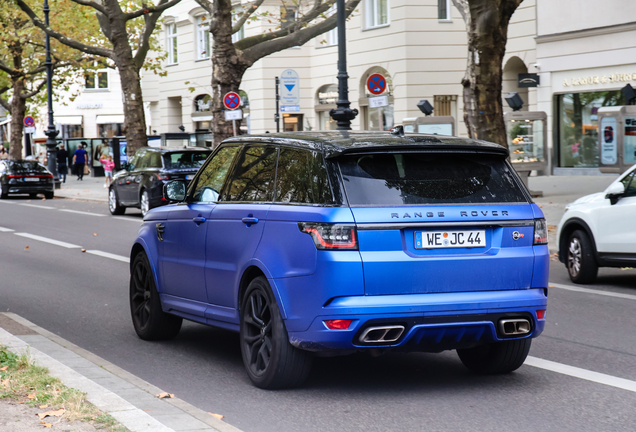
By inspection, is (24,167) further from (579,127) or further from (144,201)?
(579,127)

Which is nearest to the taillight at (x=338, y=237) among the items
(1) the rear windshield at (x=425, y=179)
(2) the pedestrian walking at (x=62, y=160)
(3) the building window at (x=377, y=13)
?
(1) the rear windshield at (x=425, y=179)

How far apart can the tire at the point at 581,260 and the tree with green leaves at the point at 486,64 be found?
22.2 ft

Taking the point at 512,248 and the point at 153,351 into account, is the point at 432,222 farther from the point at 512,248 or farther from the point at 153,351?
the point at 153,351

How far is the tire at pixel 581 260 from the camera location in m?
10.8

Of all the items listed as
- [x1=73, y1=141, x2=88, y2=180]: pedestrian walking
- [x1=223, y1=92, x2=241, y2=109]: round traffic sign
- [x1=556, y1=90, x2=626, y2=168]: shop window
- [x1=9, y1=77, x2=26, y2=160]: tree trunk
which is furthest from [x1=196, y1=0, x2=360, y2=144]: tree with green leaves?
[x1=9, y1=77, x2=26, y2=160]: tree trunk

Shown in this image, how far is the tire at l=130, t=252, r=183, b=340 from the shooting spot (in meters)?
7.59

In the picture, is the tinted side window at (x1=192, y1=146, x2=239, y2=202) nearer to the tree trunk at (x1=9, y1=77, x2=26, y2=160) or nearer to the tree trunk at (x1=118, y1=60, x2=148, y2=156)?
the tree trunk at (x1=118, y1=60, x2=148, y2=156)

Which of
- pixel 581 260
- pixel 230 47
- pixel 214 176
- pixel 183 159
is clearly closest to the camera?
pixel 214 176

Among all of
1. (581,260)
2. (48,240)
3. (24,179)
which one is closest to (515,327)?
(581,260)

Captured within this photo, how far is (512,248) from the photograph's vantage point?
5.70 meters

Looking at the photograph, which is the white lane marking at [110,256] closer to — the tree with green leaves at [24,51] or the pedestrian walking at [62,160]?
the tree with green leaves at [24,51]

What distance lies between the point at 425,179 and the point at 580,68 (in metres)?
24.8

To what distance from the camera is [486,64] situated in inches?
687

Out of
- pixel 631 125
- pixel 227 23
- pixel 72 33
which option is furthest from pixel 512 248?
pixel 72 33
